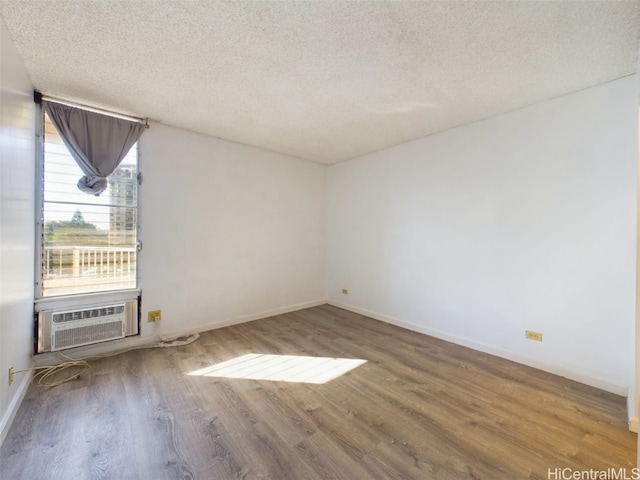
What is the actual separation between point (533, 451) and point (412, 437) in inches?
27.3

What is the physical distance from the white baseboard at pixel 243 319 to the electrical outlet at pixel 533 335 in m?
3.01

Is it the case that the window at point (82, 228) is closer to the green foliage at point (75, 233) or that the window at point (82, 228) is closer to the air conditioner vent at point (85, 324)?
the green foliage at point (75, 233)

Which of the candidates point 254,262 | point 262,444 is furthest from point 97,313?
point 262,444

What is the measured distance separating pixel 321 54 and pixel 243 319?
3.36 m

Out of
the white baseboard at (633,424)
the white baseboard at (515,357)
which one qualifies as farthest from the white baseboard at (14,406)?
the white baseboard at (633,424)

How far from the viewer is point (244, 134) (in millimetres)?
3500

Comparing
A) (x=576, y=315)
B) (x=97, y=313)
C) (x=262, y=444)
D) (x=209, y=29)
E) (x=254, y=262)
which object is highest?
(x=209, y=29)

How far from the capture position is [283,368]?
2588 mm

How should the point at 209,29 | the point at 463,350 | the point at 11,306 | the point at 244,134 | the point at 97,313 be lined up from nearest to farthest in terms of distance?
the point at 209,29 < the point at 11,306 < the point at 97,313 < the point at 463,350 < the point at 244,134

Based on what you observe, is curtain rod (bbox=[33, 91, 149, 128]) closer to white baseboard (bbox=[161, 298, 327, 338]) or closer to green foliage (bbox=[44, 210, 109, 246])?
green foliage (bbox=[44, 210, 109, 246])

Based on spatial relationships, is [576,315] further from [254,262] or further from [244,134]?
[244,134]

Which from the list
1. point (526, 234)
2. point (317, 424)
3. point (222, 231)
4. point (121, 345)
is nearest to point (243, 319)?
point (222, 231)

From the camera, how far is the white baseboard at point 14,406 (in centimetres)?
165

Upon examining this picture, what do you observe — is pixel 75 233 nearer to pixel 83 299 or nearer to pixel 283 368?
pixel 83 299
